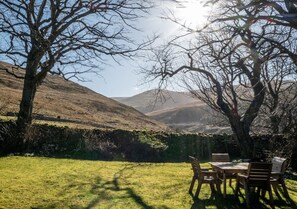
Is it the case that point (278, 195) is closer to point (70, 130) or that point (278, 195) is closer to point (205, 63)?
point (70, 130)

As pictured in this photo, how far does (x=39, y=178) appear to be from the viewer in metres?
11.0

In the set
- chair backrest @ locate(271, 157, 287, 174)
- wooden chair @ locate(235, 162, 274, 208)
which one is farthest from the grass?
chair backrest @ locate(271, 157, 287, 174)

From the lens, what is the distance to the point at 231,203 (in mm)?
Result: 8977

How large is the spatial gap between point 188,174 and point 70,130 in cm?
851

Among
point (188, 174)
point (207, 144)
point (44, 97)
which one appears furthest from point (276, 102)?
point (44, 97)

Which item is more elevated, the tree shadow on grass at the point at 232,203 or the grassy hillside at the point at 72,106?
the grassy hillside at the point at 72,106

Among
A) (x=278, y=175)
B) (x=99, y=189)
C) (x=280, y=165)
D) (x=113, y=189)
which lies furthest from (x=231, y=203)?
(x=99, y=189)

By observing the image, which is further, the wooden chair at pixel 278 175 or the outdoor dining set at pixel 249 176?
the wooden chair at pixel 278 175

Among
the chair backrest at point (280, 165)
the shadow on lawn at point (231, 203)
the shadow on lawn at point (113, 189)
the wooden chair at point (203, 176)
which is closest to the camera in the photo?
the shadow on lawn at point (113, 189)

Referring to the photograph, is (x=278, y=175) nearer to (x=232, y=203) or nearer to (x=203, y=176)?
(x=232, y=203)

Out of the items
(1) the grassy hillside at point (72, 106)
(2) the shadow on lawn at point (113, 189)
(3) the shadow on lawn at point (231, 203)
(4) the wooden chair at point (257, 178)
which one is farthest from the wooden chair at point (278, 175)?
(1) the grassy hillside at point (72, 106)

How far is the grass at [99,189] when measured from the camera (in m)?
8.31

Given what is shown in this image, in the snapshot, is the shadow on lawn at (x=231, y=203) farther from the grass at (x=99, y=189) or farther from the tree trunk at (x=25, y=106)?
the tree trunk at (x=25, y=106)

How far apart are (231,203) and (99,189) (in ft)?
12.0
